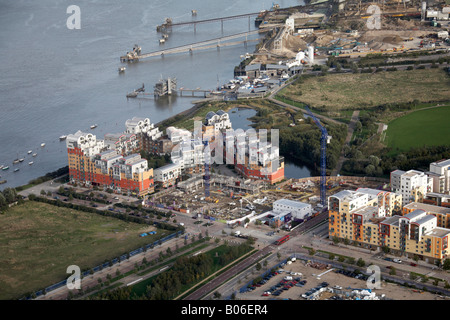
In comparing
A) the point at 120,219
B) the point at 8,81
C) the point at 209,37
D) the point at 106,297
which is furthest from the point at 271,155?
the point at 209,37

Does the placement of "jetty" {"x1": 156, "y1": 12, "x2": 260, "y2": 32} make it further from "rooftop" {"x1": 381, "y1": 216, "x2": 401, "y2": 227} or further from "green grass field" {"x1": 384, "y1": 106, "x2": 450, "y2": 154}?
"rooftop" {"x1": 381, "y1": 216, "x2": 401, "y2": 227}

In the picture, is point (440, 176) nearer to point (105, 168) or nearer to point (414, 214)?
point (414, 214)

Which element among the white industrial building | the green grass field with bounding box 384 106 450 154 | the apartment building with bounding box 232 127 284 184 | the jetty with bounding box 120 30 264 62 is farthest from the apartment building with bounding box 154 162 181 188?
the jetty with bounding box 120 30 264 62

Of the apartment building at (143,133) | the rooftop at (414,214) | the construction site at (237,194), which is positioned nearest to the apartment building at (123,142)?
the apartment building at (143,133)

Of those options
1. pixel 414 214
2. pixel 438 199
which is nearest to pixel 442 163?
pixel 438 199

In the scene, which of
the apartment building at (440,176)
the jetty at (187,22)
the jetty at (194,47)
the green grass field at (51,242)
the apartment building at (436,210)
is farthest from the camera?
the jetty at (187,22)

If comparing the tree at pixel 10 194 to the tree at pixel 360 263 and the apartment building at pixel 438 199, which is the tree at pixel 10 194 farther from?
the apartment building at pixel 438 199
